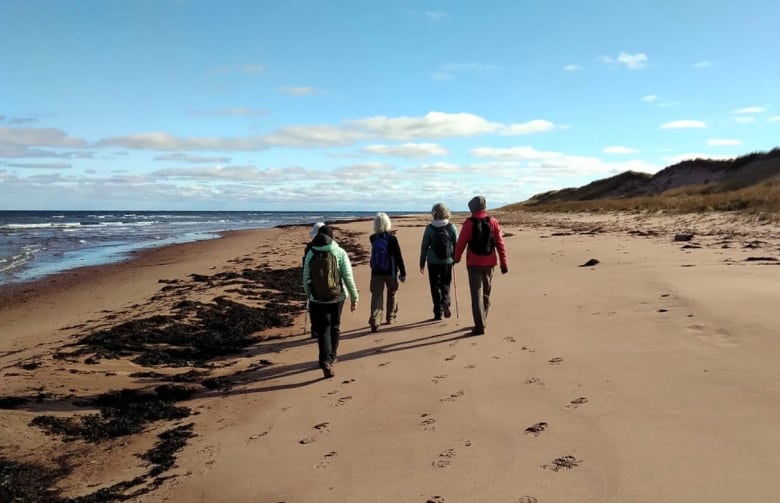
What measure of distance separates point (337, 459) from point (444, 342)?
3399mm

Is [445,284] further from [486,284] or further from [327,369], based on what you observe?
[327,369]

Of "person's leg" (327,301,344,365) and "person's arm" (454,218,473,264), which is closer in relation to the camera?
"person's leg" (327,301,344,365)

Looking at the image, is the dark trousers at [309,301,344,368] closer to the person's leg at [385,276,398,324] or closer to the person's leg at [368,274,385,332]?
the person's leg at [368,274,385,332]

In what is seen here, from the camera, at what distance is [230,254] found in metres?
23.6

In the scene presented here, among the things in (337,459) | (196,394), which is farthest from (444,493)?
(196,394)

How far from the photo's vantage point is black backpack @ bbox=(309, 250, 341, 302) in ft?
21.2

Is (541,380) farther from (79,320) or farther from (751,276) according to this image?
(79,320)

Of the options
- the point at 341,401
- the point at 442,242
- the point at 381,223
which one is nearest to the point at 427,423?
the point at 341,401

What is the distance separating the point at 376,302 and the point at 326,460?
447 centimetres

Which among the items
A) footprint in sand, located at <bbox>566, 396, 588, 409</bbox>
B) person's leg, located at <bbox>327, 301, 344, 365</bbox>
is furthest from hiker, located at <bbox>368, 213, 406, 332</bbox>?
footprint in sand, located at <bbox>566, 396, 588, 409</bbox>

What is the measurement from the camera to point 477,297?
24.2 feet

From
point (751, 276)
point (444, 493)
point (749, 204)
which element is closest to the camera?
point (444, 493)

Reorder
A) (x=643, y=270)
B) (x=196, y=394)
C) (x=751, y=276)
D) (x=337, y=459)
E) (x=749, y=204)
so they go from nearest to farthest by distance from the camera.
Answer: (x=337, y=459) < (x=196, y=394) < (x=751, y=276) < (x=643, y=270) < (x=749, y=204)

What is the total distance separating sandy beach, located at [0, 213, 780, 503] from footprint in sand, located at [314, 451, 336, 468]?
1.6 inches
